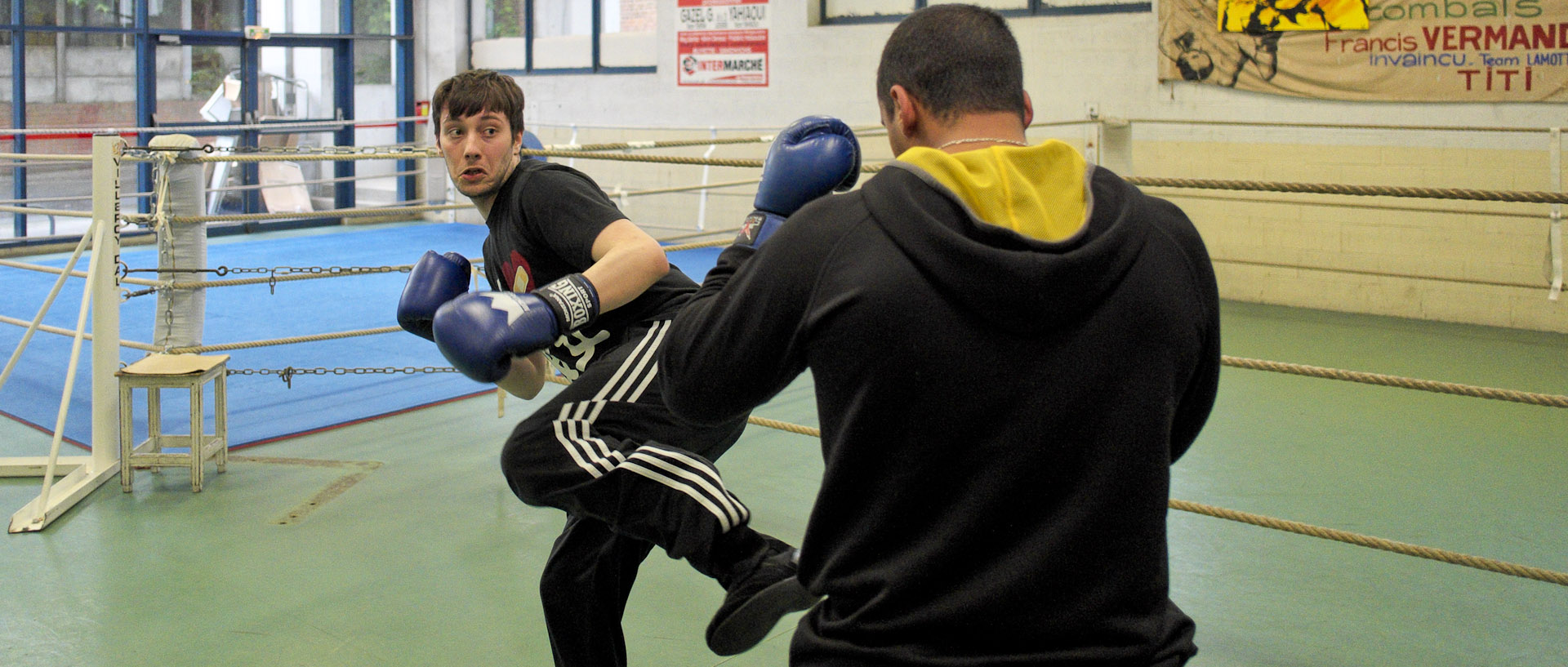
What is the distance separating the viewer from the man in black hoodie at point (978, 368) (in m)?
0.92

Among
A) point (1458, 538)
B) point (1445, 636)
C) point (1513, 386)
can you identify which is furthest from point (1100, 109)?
point (1445, 636)

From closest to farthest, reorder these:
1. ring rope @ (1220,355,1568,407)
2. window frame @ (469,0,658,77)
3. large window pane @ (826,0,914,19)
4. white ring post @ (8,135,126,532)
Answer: ring rope @ (1220,355,1568,407)
white ring post @ (8,135,126,532)
large window pane @ (826,0,914,19)
window frame @ (469,0,658,77)

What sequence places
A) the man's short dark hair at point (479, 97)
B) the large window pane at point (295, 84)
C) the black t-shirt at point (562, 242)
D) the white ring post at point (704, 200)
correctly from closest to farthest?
the black t-shirt at point (562, 242) < the man's short dark hair at point (479, 97) < the white ring post at point (704, 200) < the large window pane at point (295, 84)

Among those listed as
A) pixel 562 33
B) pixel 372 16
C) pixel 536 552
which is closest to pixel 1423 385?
pixel 536 552

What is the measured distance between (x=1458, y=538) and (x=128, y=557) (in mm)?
3020

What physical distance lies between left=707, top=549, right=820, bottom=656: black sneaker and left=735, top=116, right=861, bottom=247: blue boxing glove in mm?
386

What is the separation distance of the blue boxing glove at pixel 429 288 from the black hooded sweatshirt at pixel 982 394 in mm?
753

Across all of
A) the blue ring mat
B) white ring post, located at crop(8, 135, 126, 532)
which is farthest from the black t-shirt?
the blue ring mat

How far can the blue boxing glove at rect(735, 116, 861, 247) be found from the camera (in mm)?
1312

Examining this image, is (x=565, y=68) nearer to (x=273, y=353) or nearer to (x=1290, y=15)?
Answer: (x=273, y=353)

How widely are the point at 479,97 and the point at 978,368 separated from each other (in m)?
1.06

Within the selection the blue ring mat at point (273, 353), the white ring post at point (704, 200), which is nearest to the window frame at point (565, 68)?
the white ring post at point (704, 200)

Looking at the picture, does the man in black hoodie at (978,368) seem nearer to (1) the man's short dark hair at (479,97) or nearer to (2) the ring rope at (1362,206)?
(1) the man's short dark hair at (479,97)

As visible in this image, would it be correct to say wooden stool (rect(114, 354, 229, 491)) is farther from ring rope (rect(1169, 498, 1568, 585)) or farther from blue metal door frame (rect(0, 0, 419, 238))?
blue metal door frame (rect(0, 0, 419, 238))
